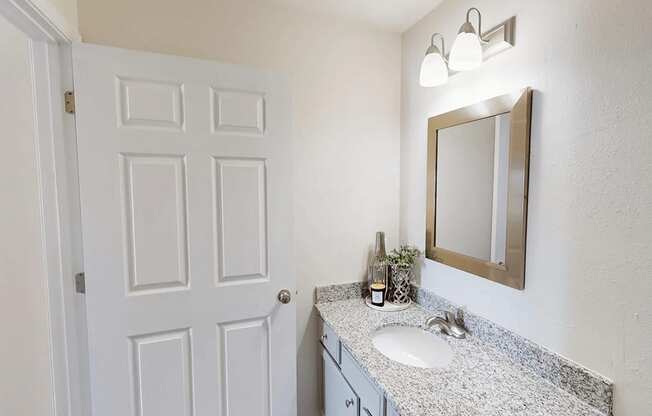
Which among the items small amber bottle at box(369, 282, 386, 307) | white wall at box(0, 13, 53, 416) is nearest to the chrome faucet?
small amber bottle at box(369, 282, 386, 307)

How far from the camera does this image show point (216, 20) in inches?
54.9

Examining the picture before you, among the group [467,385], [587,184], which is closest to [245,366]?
[467,385]

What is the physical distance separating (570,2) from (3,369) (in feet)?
7.04

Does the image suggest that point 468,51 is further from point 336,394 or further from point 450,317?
point 336,394

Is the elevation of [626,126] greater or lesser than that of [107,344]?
greater

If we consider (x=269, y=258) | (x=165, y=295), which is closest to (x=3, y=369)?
(x=165, y=295)

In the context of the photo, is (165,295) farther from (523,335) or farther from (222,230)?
(523,335)

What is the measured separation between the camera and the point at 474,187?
1.27 m

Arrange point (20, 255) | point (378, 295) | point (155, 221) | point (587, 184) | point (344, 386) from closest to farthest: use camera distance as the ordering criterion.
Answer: point (587, 184)
point (20, 255)
point (155, 221)
point (344, 386)
point (378, 295)

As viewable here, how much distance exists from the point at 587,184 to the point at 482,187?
37 cm

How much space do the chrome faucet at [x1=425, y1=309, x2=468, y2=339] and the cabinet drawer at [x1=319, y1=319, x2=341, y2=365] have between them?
0.41m

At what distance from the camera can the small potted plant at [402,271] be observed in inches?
63.3

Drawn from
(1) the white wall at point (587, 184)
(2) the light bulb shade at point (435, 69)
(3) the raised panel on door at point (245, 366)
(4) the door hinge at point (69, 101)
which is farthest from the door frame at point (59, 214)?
(1) the white wall at point (587, 184)

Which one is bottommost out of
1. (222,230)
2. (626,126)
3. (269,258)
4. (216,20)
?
(269,258)
